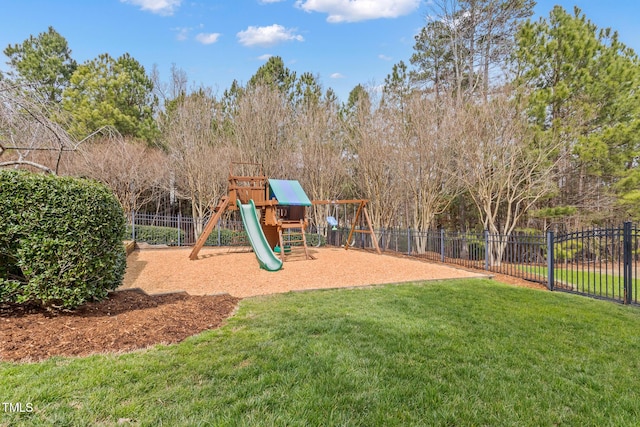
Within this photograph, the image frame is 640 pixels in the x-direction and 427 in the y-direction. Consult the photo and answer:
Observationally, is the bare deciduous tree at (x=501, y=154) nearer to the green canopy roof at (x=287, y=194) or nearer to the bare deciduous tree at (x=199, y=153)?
the green canopy roof at (x=287, y=194)

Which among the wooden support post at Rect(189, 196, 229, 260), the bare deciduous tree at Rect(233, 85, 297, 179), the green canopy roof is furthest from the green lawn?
the bare deciduous tree at Rect(233, 85, 297, 179)

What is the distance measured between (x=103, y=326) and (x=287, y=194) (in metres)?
8.71

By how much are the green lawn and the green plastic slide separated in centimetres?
464

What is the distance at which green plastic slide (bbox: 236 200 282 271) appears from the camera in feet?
29.7

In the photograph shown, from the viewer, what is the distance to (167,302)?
4984 mm

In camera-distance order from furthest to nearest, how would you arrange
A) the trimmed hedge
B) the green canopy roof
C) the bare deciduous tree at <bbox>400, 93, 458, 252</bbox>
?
1. the bare deciduous tree at <bbox>400, 93, 458, 252</bbox>
2. the green canopy roof
3. the trimmed hedge

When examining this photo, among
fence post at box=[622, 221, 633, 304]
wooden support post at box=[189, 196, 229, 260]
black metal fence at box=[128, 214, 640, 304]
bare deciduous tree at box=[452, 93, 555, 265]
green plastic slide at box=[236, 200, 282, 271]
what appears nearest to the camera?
fence post at box=[622, 221, 633, 304]

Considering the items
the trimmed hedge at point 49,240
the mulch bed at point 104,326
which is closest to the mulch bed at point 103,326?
the mulch bed at point 104,326

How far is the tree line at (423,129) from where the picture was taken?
12594mm

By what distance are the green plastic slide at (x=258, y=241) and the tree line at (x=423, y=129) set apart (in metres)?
4.17

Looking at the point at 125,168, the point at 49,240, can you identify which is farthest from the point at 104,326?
the point at 125,168

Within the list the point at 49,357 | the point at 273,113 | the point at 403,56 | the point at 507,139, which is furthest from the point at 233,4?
the point at 403,56

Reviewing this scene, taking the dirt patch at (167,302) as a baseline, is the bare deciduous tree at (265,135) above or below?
above

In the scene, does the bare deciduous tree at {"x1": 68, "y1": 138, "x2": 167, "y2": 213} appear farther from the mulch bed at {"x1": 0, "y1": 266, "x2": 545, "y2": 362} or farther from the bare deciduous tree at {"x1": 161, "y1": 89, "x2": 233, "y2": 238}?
the mulch bed at {"x1": 0, "y1": 266, "x2": 545, "y2": 362}
